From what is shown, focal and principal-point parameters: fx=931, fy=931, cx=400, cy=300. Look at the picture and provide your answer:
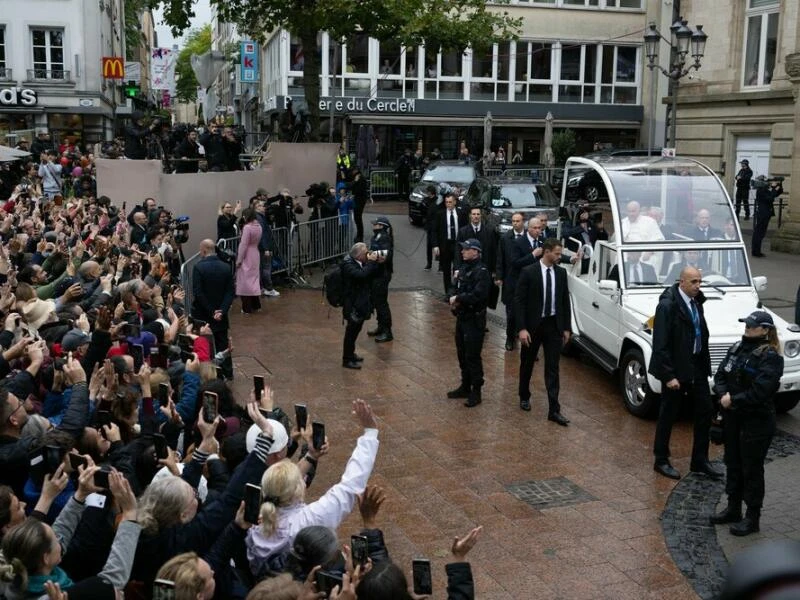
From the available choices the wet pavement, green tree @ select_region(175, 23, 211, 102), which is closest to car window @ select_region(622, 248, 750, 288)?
the wet pavement

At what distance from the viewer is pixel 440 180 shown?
89.5 feet

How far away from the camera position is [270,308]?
51.4 ft

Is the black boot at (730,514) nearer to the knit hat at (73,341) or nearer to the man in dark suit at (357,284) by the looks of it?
the knit hat at (73,341)

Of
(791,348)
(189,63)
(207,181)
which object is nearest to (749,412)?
(791,348)

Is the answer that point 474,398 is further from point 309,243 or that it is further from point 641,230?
point 309,243

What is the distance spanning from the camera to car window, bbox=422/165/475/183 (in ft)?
89.2

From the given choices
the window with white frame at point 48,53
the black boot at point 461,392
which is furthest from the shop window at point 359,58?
the black boot at point 461,392

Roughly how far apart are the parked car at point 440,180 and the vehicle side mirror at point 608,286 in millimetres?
15121

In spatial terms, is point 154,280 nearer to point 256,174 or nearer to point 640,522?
point 640,522

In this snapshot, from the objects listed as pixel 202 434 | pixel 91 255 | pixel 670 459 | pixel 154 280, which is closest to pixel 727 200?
pixel 670 459

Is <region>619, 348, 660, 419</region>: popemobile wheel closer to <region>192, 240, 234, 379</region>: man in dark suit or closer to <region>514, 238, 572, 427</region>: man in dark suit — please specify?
<region>514, 238, 572, 427</region>: man in dark suit

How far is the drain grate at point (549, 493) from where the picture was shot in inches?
303

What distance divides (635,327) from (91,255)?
6323 millimetres

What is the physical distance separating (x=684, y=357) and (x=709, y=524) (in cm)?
151
